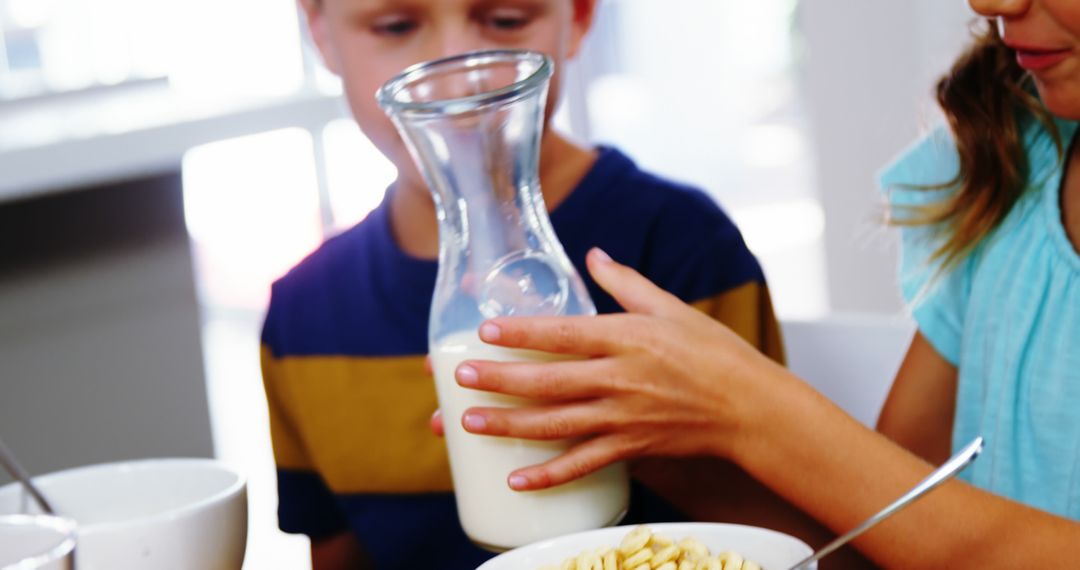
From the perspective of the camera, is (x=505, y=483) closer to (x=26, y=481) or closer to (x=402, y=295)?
(x=26, y=481)

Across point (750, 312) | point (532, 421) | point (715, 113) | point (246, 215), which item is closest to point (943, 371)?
point (750, 312)

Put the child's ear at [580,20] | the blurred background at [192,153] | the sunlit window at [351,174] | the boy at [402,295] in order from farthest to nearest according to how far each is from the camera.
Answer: the sunlit window at [351,174] < the blurred background at [192,153] < the child's ear at [580,20] < the boy at [402,295]

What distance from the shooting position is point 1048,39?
0.81 metres

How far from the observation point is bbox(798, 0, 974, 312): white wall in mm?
2256

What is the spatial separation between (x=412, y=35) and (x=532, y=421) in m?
0.38

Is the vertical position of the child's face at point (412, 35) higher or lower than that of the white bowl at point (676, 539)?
higher

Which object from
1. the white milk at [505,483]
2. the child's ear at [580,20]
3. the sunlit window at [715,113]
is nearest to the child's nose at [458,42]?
the child's ear at [580,20]

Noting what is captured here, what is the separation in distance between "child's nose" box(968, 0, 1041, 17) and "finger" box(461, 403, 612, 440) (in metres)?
0.36

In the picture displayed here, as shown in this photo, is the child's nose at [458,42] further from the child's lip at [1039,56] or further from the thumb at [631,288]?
the child's lip at [1039,56]

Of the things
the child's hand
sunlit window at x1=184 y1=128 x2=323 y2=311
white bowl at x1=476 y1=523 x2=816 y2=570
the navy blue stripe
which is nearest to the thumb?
the child's hand

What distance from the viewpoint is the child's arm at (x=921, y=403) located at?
101 cm

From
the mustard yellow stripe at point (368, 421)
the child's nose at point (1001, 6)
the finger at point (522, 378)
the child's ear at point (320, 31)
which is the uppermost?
the child's nose at point (1001, 6)

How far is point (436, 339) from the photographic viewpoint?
2.34 feet

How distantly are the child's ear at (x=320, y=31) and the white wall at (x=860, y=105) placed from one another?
129 centimetres
